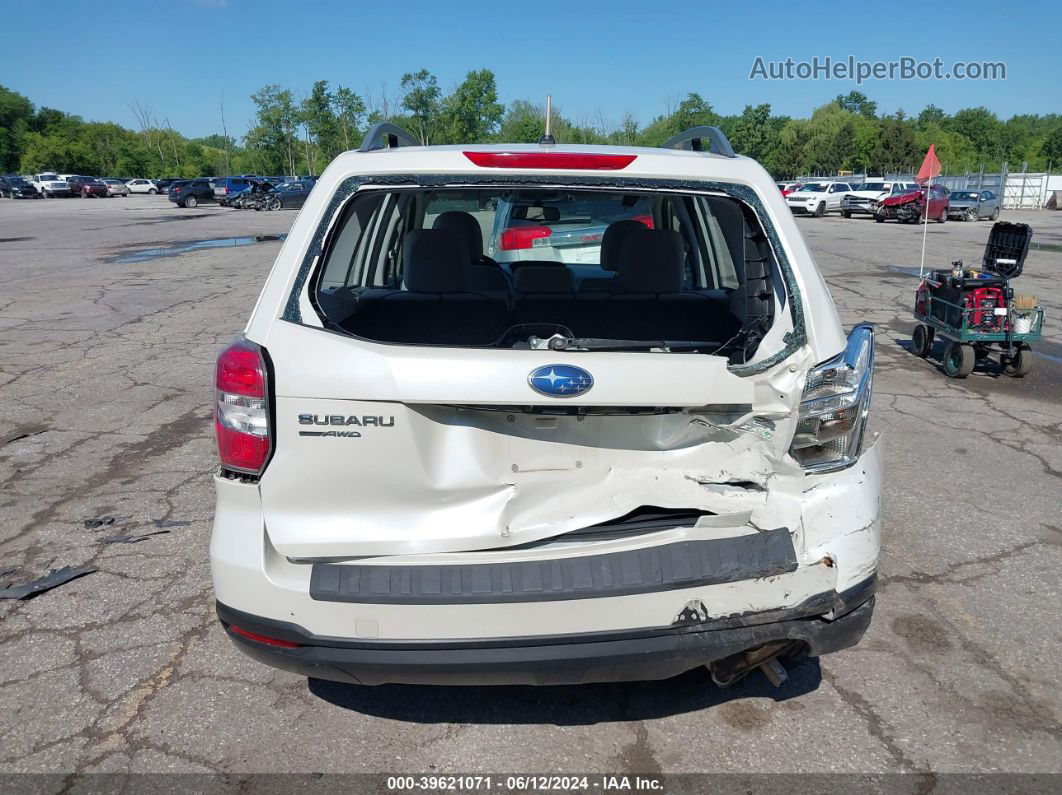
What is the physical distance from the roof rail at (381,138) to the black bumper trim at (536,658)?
1.63m

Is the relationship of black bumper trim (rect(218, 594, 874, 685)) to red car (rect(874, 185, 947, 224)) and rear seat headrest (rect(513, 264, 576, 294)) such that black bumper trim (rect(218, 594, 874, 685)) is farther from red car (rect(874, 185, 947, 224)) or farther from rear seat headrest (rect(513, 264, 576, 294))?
red car (rect(874, 185, 947, 224))

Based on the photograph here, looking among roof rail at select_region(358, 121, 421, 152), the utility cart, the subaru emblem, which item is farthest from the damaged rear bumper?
the utility cart

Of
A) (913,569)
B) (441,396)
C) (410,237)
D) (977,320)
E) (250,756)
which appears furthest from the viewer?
(977,320)

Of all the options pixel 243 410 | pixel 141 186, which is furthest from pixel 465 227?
pixel 141 186

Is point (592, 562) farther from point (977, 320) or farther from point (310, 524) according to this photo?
point (977, 320)

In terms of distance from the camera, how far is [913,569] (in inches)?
153

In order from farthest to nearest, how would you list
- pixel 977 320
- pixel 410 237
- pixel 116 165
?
pixel 116 165 → pixel 977 320 → pixel 410 237

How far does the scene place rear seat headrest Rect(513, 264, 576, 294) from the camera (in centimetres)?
350

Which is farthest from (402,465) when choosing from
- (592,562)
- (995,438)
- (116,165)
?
(116,165)

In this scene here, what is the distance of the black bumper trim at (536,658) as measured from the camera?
7.43ft

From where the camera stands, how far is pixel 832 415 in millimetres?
2465

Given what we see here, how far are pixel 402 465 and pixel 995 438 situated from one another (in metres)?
5.13

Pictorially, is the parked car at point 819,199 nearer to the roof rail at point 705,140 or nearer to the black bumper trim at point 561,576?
the roof rail at point 705,140

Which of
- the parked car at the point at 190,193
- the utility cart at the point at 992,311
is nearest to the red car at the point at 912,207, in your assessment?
the utility cart at the point at 992,311
